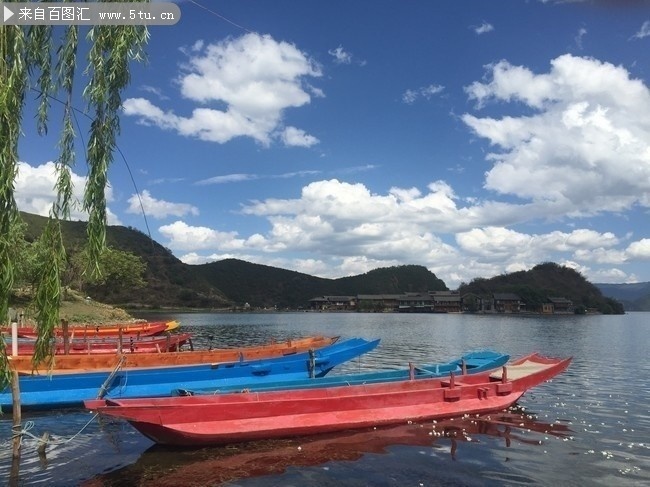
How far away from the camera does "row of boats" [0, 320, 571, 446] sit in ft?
42.9

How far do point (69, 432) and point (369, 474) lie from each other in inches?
386

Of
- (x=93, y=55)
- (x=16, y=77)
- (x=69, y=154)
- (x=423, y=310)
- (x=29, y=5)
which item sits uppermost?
(x=29, y=5)

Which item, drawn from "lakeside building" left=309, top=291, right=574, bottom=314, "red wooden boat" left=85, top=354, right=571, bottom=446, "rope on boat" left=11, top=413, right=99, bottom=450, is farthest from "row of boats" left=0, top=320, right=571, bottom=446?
"lakeside building" left=309, top=291, right=574, bottom=314

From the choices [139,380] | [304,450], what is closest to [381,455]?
[304,450]

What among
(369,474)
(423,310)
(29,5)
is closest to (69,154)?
(29,5)

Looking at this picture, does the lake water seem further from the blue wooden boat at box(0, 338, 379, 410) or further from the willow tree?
the willow tree

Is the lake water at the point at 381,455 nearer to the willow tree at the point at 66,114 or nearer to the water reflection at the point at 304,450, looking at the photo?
the water reflection at the point at 304,450

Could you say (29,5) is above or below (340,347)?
above

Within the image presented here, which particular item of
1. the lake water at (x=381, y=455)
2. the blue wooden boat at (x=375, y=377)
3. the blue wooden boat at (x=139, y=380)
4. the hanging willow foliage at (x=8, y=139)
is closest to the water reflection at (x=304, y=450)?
the lake water at (x=381, y=455)

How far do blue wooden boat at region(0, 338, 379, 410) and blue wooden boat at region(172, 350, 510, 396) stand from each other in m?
0.88

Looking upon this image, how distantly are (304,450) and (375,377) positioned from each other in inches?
203

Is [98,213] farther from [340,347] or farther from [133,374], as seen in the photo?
[340,347]

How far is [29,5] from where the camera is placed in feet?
24.9

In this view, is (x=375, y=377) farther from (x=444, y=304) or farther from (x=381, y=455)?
(x=444, y=304)
